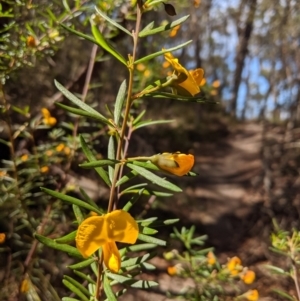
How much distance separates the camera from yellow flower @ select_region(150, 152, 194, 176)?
919mm

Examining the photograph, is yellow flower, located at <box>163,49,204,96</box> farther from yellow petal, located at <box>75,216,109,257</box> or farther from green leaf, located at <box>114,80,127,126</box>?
yellow petal, located at <box>75,216,109,257</box>

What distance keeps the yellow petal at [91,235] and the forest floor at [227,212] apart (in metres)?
2.38

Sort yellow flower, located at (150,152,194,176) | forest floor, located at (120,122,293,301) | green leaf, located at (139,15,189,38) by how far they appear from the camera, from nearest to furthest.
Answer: yellow flower, located at (150,152,194,176)
green leaf, located at (139,15,189,38)
forest floor, located at (120,122,293,301)

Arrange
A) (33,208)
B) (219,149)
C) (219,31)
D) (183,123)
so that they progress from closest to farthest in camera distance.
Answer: (33,208), (219,149), (183,123), (219,31)

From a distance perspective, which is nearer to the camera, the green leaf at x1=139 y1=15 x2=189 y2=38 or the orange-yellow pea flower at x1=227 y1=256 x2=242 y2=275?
the green leaf at x1=139 y1=15 x2=189 y2=38

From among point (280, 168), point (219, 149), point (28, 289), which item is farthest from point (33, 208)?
point (219, 149)

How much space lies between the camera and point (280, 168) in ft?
26.4

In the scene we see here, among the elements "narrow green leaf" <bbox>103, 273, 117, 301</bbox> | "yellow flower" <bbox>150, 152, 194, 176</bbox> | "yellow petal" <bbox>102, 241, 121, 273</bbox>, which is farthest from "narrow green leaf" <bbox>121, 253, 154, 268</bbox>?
"yellow flower" <bbox>150, 152, 194, 176</bbox>

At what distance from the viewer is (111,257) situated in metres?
0.99

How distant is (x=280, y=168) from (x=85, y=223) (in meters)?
7.60

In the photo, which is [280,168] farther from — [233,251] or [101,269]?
[101,269]

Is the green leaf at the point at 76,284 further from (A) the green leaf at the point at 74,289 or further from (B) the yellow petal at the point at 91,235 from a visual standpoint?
(B) the yellow petal at the point at 91,235

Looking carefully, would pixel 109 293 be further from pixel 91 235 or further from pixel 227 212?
pixel 227 212

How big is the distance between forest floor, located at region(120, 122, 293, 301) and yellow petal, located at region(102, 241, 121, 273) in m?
2.34
